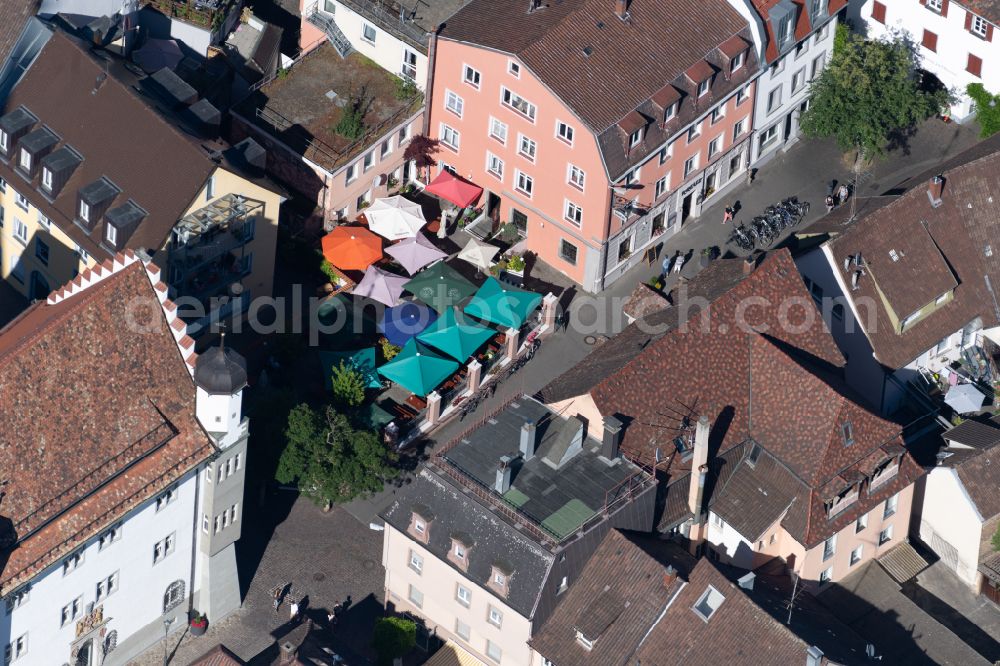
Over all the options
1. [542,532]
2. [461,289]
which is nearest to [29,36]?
[461,289]

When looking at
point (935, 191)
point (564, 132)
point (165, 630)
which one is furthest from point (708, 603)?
point (935, 191)

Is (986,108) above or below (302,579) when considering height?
above

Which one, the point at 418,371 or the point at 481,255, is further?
the point at 481,255

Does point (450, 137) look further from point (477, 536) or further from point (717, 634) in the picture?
point (717, 634)

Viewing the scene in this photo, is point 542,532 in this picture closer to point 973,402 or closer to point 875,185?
point 973,402

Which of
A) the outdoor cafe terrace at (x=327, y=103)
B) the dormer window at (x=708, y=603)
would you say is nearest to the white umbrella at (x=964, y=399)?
the dormer window at (x=708, y=603)

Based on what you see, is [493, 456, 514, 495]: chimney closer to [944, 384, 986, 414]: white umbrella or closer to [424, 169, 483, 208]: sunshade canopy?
[424, 169, 483, 208]: sunshade canopy
